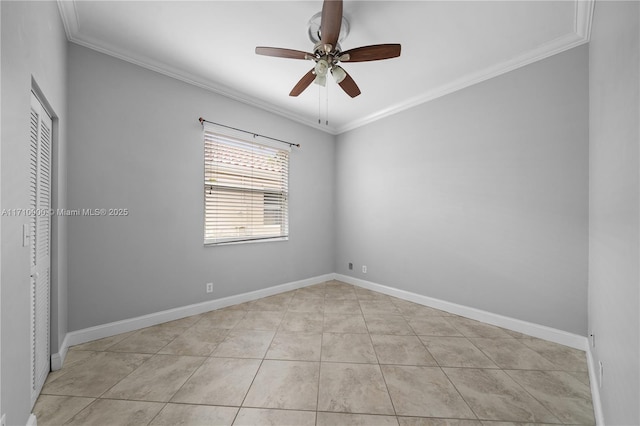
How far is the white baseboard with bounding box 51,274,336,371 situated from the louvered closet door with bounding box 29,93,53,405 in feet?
1.02

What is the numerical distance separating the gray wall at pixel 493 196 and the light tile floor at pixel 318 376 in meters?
0.48

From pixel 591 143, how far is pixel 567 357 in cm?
176

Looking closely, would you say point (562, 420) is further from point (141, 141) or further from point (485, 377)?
point (141, 141)

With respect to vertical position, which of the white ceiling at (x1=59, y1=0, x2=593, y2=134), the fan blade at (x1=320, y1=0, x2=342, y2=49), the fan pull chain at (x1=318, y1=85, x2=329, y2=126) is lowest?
the fan blade at (x1=320, y1=0, x2=342, y2=49)

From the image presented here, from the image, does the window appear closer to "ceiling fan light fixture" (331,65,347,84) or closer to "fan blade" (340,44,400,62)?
"ceiling fan light fixture" (331,65,347,84)

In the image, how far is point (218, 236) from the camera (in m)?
3.07

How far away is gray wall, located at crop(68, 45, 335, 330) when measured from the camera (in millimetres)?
2174

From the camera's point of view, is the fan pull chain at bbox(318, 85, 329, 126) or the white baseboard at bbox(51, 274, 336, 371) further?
the fan pull chain at bbox(318, 85, 329, 126)

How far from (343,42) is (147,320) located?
335cm

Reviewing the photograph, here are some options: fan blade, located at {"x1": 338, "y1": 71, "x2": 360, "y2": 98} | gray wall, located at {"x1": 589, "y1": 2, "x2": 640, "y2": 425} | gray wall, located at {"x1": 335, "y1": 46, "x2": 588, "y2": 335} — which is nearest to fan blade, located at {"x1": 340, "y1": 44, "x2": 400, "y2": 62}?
fan blade, located at {"x1": 338, "y1": 71, "x2": 360, "y2": 98}

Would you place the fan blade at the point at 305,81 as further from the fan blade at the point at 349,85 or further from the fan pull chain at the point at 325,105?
the fan pull chain at the point at 325,105

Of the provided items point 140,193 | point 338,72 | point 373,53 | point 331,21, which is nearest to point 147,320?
point 140,193

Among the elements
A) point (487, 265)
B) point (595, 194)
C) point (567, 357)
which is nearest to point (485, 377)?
point (567, 357)

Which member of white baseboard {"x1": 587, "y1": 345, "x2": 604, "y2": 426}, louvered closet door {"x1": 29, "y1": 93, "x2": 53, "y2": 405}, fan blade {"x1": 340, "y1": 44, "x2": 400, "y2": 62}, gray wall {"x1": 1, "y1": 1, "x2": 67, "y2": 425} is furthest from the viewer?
fan blade {"x1": 340, "y1": 44, "x2": 400, "y2": 62}
